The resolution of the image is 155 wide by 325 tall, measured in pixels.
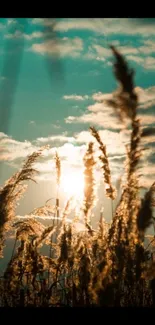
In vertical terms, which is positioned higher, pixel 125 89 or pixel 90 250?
pixel 125 89

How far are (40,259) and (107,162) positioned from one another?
4.98 ft

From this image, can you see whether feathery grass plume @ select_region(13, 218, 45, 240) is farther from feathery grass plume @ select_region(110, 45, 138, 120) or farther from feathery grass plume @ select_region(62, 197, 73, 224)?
feathery grass plume @ select_region(110, 45, 138, 120)

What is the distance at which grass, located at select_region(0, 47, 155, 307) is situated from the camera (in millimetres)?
3008

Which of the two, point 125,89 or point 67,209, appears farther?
point 67,209

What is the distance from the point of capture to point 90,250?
13.5ft

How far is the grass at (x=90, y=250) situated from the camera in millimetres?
3008

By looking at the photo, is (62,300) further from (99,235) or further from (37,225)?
(37,225)

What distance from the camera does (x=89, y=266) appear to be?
12.0ft

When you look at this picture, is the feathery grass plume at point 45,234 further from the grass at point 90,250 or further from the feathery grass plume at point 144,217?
the feathery grass plume at point 144,217

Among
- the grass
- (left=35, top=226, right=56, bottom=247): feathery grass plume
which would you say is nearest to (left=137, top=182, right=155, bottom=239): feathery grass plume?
the grass

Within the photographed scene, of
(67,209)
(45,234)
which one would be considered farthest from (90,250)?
(67,209)

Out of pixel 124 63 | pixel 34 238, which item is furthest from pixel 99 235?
pixel 124 63

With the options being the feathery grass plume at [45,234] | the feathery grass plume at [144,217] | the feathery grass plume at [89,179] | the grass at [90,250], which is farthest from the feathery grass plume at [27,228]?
the feathery grass plume at [144,217]

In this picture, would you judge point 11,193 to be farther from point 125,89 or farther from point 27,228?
point 125,89
